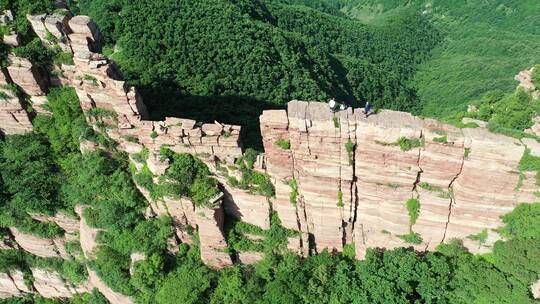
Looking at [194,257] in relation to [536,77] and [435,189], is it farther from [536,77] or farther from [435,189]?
[536,77]

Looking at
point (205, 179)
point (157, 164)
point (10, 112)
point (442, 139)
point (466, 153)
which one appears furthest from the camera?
point (10, 112)

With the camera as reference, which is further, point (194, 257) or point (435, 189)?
point (194, 257)

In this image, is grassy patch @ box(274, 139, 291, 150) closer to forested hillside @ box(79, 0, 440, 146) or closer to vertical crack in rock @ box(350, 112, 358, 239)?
vertical crack in rock @ box(350, 112, 358, 239)

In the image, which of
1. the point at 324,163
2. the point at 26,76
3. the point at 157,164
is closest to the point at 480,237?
the point at 324,163

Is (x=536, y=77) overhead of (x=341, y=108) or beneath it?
beneath

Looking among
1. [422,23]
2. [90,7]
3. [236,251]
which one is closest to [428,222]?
[236,251]
